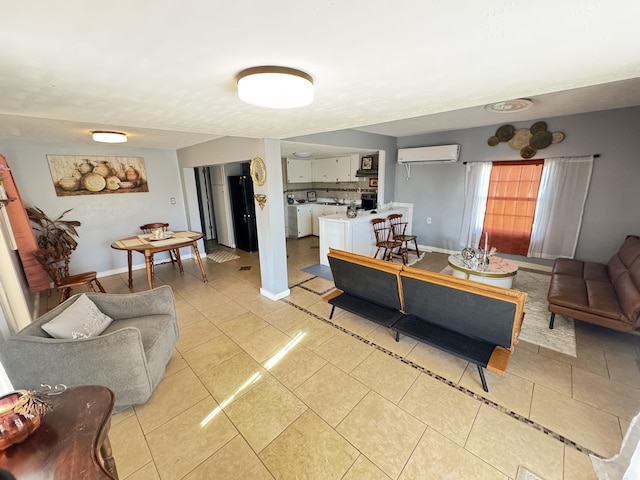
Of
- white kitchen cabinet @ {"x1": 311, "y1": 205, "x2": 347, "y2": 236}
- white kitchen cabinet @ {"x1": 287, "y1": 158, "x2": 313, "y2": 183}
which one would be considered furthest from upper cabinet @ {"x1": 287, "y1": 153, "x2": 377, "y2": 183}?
white kitchen cabinet @ {"x1": 311, "y1": 205, "x2": 347, "y2": 236}

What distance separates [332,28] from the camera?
794 mm

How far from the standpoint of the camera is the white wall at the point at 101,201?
142 inches

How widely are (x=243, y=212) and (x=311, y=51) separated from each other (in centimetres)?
477

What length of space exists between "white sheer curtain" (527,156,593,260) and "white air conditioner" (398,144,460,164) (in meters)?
1.31

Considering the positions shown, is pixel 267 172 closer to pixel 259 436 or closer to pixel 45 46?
pixel 45 46

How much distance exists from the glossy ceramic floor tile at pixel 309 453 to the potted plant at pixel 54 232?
3.82 metres

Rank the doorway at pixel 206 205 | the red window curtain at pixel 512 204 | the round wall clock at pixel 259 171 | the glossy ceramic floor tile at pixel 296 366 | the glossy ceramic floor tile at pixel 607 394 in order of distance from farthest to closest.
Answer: the doorway at pixel 206 205
the red window curtain at pixel 512 204
the round wall clock at pixel 259 171
the glossy ceramic floor tile at pixel 296 366
the glossy ceramic floor tile at pixel 607 394

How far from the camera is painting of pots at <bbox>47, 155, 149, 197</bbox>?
3.83 meters

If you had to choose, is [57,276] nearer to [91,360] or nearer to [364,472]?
[91,360]

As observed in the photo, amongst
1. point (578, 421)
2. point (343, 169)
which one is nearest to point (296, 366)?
point (578, 421)

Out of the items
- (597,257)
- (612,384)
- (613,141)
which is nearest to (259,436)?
(612,384)

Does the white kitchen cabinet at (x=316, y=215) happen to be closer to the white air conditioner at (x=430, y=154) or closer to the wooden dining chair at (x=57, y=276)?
the white air conditioner at (x=430, y=154)

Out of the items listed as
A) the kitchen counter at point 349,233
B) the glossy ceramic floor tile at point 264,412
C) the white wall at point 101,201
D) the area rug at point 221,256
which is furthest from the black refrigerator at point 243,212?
the glossy ceramic floor tile at point 264,412

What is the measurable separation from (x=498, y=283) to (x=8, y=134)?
6224 millimetres
